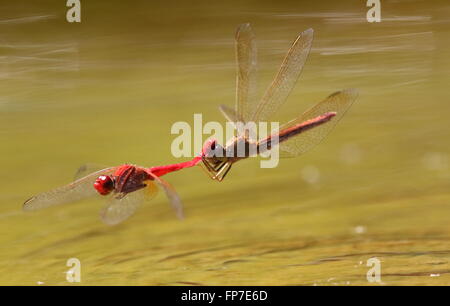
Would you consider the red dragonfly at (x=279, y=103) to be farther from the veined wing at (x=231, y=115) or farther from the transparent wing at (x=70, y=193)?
the transparent wing at (x=70, y=193)

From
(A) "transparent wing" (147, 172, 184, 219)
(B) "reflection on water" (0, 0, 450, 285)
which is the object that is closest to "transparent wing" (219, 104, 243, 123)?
(A) "transparent wing" (147, 172, 184, 219)

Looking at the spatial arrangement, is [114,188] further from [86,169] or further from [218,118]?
[218,118]

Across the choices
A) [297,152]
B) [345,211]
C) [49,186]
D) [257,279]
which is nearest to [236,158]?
[297,152]

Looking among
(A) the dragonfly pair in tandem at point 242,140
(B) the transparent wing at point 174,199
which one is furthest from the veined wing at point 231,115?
(B) the transparent wing at point 174,199

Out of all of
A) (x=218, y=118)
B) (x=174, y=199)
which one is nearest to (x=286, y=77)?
(x=174, y=199)

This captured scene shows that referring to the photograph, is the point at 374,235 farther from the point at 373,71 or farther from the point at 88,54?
the point at 88,54

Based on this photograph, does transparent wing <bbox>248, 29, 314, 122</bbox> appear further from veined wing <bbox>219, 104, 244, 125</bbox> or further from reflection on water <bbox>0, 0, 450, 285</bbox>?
reflection on water <bbox>0, 0, 450, 285</bbox>
